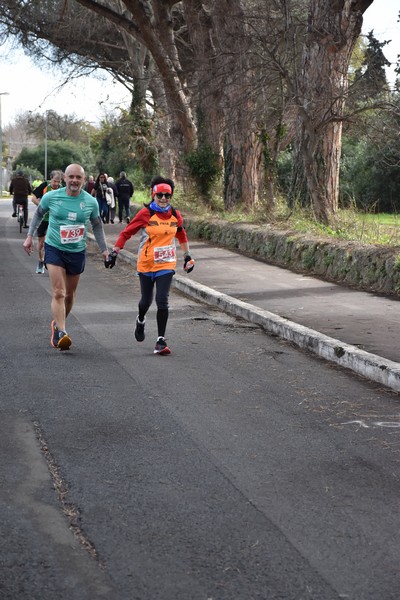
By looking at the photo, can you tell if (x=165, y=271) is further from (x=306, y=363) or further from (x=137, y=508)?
(x=137, y=508)

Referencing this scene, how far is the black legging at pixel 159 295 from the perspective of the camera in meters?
10.2

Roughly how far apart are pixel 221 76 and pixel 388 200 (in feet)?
56.5

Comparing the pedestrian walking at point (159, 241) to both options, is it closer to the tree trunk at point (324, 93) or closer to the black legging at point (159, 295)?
the black legging at point (159, 295)

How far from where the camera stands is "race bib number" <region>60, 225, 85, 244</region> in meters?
10.3

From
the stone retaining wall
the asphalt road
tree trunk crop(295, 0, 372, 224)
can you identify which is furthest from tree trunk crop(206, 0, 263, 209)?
the asphalt road

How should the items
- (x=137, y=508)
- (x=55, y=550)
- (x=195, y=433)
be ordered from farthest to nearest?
(x=195, y=433) < (x=137, y=508) < (x=55, y=550)

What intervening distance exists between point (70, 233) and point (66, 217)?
0.53 ft

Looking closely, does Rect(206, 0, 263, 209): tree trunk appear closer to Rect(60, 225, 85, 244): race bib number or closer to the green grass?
the green grass

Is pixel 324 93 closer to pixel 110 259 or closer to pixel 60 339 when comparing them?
pixel 110 259

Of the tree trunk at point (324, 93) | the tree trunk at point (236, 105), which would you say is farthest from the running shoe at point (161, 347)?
the tree trunk at point (236, 105)


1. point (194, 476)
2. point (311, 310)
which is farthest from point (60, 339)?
point (194, 476)

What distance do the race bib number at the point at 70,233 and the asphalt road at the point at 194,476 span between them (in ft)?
3.45

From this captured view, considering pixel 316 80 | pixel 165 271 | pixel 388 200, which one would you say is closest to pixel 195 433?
pixel 165 271

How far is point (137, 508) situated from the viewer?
16.7 feet
